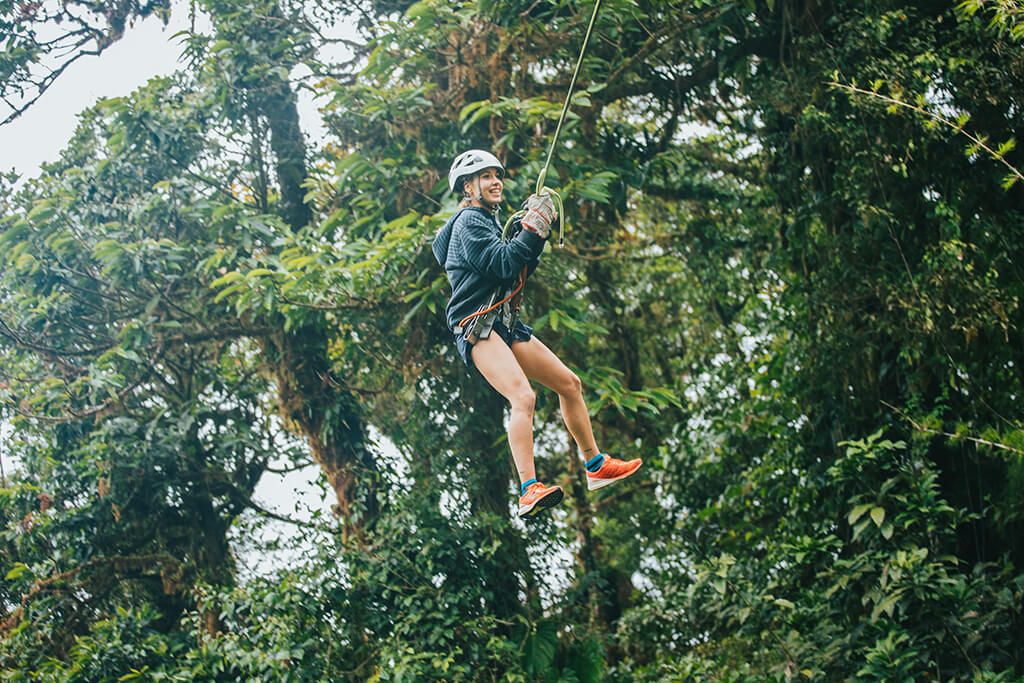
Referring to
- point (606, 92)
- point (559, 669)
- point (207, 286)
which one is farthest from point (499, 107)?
point (559, 669)

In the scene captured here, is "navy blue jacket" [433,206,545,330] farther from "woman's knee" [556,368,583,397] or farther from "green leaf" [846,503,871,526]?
"green leaf" [846,503,871,526]

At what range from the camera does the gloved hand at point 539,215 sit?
3342 millimetres

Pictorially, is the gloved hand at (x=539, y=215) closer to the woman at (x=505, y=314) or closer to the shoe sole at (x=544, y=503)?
the woman at (x=505, y=314)

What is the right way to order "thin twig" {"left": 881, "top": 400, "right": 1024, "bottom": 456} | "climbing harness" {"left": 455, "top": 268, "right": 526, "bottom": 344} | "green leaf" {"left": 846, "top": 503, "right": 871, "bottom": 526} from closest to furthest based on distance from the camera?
"climbing harness" {"left": 455, "top": 268, "right": 526, "bottom": 344} < "thin twig" {"left": 881, "top": 400, "right": 1024, "bottom": 456} < "green leaf" {"left": 846, "top": 503, "right": 871, "bottom": 526}

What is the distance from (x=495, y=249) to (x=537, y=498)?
2.98 ft

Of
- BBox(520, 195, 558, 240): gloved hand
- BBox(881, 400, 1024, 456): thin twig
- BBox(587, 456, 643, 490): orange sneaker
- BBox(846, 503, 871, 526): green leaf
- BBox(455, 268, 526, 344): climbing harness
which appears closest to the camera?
BBox(520, 195, 558, 240): gloved hand

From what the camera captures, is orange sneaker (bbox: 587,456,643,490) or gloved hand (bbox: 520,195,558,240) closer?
gloved hand (bbox: 520,195,558,240)

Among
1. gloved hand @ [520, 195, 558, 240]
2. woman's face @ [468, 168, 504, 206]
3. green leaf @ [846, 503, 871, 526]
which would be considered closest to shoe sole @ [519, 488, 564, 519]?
gloved hand @ [520, 195, 558, 240]

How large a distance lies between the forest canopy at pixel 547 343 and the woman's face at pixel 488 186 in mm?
1950

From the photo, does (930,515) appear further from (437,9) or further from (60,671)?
(60,671)

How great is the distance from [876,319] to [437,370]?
315 cm

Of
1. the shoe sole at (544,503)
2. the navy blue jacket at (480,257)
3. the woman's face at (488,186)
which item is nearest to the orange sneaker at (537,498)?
the shoe sole at (544,503)

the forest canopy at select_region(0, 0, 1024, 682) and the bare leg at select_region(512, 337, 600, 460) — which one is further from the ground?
the forest canopy at select_region(0, 0, 1024, 682)

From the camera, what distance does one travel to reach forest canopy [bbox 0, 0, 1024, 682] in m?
5.85
